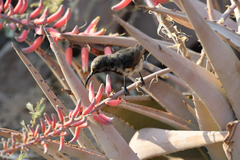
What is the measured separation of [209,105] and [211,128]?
5.8 inches

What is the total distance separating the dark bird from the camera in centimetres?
94

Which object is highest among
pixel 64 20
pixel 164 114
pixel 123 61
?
pixel 64 20

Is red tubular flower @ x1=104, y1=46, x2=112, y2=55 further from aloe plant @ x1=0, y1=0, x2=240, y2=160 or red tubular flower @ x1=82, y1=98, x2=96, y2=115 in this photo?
red tubular flower @ x1=82, y1=98, x2=96, y2=115

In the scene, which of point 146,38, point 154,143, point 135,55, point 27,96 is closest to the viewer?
point 146,38

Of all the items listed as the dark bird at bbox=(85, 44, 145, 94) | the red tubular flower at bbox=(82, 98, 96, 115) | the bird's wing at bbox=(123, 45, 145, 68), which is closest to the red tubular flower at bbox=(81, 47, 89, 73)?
the dark bird at bbox=(85, 44, 145, 94)

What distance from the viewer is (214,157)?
742 millimetres

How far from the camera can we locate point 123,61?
967 mm

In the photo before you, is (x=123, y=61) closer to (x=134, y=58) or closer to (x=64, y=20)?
(x=134, y=58)

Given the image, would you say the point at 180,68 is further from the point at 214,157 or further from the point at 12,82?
the point at 12,82

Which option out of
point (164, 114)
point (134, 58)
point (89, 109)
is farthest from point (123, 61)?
point (89, 109)

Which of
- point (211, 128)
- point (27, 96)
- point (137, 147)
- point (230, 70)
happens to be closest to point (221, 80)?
point (230, 70)

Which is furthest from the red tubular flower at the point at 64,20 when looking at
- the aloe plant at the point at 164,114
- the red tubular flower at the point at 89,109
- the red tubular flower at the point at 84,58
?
the red tubular flower at the point at 89,109

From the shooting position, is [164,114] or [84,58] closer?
[164,114]

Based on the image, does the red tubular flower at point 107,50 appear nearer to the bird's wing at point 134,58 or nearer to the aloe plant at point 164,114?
the bird's wing at point 134,58
